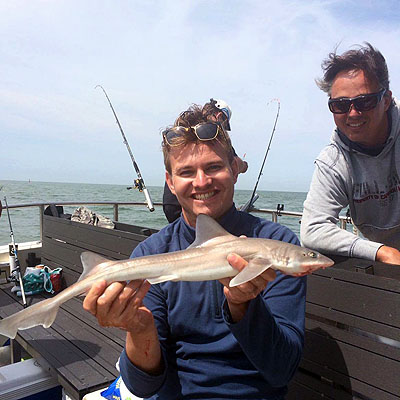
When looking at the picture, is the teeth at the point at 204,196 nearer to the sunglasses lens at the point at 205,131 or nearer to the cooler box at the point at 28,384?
the sunglasses lens at the point at 205,131

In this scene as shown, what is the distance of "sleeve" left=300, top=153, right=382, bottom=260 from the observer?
278cm

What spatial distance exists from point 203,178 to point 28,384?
2621mm

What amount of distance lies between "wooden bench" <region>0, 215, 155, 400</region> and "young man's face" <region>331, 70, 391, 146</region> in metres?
2.42

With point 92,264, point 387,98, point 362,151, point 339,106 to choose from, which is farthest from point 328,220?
point 92,264

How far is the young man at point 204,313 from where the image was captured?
1.90 metres

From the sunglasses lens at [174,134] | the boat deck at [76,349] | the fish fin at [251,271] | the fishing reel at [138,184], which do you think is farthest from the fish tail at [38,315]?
the fishing reel at [138,184]

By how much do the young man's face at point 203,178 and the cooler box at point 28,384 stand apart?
7.67 feet

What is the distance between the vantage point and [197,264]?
1.91m

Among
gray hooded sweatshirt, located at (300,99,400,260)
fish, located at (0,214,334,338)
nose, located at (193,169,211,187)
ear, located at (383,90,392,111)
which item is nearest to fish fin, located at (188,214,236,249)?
fish, located at (0,214,334,338)

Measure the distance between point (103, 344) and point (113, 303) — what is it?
244 centimetres

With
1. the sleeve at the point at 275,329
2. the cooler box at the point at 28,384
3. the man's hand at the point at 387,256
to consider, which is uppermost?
the man's hand at the point at 387,256

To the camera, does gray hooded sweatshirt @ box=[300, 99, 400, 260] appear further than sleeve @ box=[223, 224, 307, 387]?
Yes

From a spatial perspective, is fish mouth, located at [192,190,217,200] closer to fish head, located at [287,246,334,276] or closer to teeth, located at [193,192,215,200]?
teeth, located at [193,192,215,200]

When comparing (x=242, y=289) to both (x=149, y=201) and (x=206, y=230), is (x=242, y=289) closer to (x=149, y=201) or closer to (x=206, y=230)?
(x=206, y=230)
